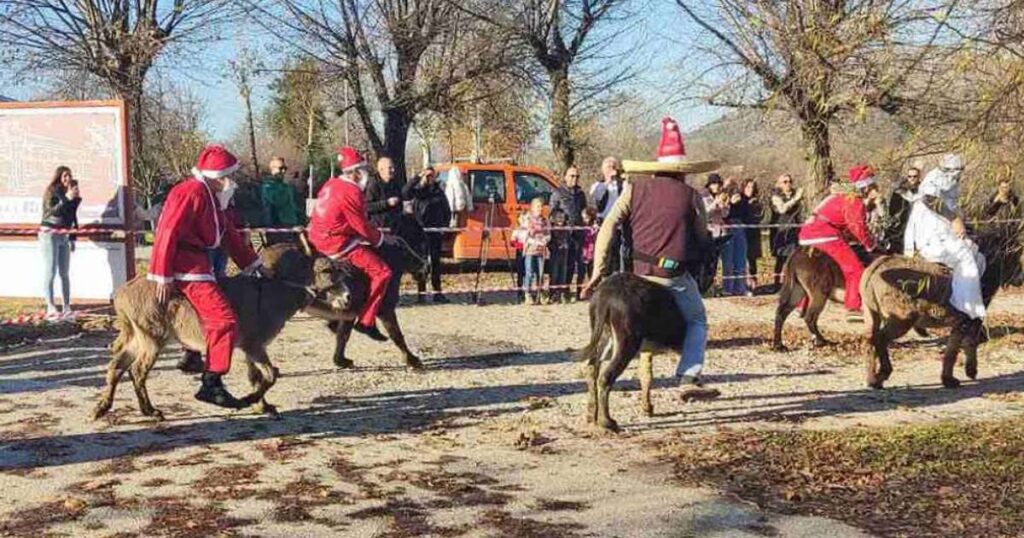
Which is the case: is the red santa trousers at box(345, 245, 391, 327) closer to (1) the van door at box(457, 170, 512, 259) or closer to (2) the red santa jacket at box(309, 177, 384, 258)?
(2) the red santa jacket at box(309, 177, 384, 258)

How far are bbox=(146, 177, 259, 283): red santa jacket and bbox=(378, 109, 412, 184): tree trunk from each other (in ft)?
48.8

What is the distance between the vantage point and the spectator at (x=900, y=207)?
6.14m

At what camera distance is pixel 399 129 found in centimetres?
2244

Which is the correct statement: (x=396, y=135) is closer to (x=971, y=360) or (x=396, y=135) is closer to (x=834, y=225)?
(x=834, y=225)

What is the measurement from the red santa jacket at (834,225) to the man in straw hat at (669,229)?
2633mm

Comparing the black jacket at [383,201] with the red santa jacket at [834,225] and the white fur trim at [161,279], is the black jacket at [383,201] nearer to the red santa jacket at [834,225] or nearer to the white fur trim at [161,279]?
the red santa jacket at [834,225]

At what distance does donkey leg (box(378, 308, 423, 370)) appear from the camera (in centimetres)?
946

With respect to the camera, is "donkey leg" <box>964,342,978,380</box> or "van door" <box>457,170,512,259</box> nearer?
"donkey leg" <box>964,342,978,380</box>

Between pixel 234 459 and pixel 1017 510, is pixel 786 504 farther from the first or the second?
pixel 234 459

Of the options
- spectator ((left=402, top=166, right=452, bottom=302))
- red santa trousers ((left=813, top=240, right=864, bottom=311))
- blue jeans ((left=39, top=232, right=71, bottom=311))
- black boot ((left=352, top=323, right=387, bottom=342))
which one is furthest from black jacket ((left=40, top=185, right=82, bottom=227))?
red santa trousers ((left=813, top=240, right=864, bottom=311))

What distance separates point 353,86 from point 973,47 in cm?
1755

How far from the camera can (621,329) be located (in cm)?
711

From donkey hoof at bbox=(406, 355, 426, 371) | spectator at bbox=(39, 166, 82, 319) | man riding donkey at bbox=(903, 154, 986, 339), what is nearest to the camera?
man riding donkey at bbox=(903, 154, 986, 339)

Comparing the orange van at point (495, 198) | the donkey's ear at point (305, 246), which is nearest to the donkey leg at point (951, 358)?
the donkey's ear at point (305, 246)
